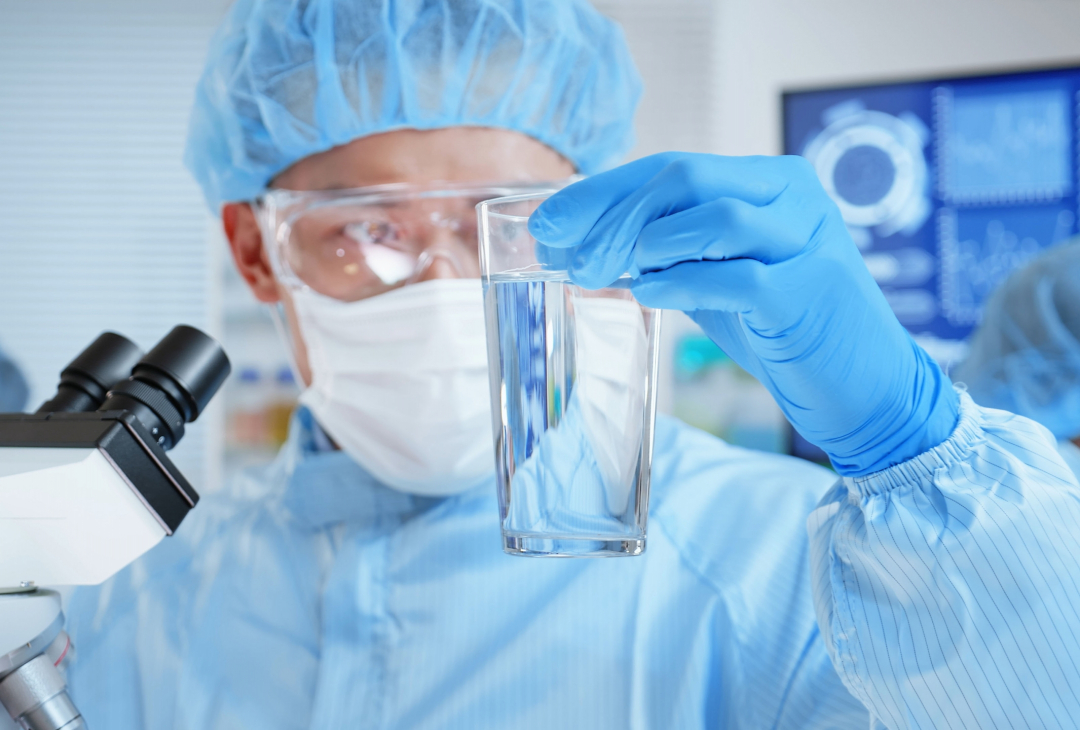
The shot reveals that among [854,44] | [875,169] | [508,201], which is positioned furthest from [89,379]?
Answer: [854,44]

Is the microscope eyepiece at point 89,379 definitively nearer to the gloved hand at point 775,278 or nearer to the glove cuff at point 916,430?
the gloved hand at point 775,278

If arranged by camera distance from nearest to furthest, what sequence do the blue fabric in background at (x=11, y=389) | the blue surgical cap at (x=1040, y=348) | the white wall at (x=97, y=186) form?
the blue surgical cap at (x=1040, y=348) < the blue fabric in background at (x=11, y=389) < the white wall at (x=97, y=186)

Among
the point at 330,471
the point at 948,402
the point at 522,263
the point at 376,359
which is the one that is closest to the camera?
the point at 522,263

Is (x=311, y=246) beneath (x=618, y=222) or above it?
beneath

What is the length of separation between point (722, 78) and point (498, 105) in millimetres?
2436

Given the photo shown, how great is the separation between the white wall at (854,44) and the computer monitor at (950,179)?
0.36 ft

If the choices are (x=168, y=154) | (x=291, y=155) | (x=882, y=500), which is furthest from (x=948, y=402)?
(x=168, y=154)

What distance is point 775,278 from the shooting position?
638mm

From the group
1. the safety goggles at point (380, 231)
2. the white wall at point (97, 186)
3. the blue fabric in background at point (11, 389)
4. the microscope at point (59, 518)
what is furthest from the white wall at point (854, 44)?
the microscope at point (59, 518)

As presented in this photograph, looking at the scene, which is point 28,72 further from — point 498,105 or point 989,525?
point 989,525

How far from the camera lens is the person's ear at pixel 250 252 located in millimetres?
1330

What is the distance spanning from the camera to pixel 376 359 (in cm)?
108

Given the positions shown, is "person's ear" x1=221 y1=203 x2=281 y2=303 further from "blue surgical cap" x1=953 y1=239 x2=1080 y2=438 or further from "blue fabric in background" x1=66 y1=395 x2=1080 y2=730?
"blue surgical cap" x1=953 y1=239 x2=1080 y2=438

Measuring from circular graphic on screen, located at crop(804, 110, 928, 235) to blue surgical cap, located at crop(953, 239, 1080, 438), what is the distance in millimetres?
1222
